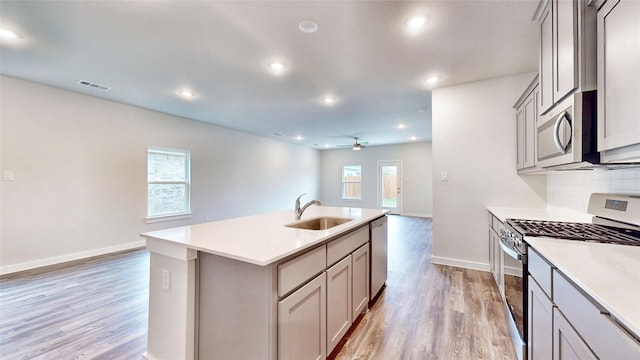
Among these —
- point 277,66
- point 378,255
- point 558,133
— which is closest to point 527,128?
point 558,133

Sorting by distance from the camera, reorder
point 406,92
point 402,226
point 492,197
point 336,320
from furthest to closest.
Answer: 1. point 402,226
2. point 406,92
3. point 492,197
4. point 336,320

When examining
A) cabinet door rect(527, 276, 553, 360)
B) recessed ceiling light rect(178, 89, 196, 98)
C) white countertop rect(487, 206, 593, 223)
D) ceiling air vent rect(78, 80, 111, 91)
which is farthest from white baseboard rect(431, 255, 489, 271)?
ceiling air vent rect(78, 80, 111, 91)

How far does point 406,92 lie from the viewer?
3.66 meters

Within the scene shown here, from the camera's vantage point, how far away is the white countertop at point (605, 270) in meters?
0.70

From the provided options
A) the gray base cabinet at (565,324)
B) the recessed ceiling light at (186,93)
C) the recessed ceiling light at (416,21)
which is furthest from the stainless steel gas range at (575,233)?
the recessed ceiling light at (186,93)

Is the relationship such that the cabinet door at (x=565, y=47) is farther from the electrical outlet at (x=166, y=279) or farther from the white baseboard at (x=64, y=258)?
the white baseboard at (x=64, y=258)

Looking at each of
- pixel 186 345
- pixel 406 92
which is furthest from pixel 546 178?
pixel 186 345

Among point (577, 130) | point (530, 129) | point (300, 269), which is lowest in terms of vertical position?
point (300, 269)

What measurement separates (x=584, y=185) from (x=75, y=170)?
244 inches

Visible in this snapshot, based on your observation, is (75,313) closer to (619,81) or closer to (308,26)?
(308,26)

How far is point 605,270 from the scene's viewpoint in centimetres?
95

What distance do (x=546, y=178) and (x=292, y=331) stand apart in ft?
11.2

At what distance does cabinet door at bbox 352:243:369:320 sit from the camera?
2027 mm

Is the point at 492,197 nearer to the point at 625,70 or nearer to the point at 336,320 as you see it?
the point at 625,70
